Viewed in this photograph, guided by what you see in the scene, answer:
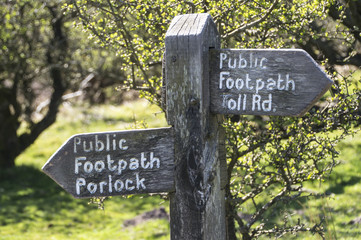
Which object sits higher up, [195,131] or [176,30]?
[176,30]

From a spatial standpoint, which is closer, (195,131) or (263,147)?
(195,131)

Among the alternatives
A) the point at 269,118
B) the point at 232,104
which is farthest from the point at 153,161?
the point at 269,118

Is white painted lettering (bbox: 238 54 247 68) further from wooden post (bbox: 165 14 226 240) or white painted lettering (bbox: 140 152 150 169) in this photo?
white painted lettering (bbox: 140 152 150 169)

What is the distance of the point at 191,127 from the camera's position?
293 cm

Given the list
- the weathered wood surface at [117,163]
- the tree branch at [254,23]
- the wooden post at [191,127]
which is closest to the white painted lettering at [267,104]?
the wooden post at [191,127]

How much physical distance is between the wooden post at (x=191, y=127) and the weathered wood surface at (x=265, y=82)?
0.09m

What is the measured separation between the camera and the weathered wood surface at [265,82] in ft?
9.23

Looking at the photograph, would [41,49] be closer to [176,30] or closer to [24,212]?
[24,212]

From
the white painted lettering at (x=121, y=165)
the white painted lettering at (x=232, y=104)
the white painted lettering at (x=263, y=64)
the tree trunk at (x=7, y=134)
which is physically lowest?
the tree trunk at (x=7, y=134)

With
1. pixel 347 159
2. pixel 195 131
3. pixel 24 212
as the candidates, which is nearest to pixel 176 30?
pixel 195 131

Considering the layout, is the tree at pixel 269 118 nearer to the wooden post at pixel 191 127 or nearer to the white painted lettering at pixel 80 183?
the wooden post at pixel 191 127

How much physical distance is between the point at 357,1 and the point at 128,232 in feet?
16.8

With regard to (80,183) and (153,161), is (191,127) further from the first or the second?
(80,183)

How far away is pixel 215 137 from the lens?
10.0ft
